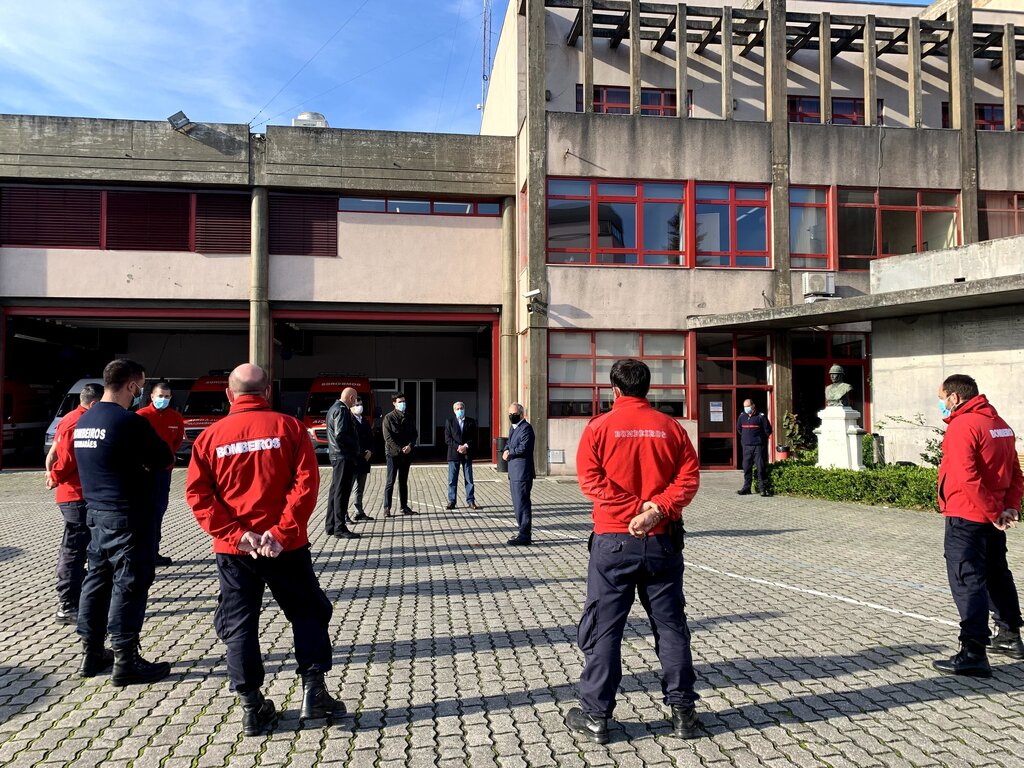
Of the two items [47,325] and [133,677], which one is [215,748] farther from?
[47,325]

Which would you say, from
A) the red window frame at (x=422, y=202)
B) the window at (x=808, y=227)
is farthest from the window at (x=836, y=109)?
the red window frame at (x=422, y=202)

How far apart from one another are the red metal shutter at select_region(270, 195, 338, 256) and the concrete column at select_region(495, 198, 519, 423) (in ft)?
15.4

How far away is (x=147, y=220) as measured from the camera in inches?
739

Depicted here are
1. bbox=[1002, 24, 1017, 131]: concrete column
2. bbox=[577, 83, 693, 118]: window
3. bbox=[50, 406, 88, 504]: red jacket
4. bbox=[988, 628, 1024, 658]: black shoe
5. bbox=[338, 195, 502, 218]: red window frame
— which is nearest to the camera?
bbox=[988, 628, 1024, 658]: black shoe

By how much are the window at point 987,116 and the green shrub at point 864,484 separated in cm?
1421

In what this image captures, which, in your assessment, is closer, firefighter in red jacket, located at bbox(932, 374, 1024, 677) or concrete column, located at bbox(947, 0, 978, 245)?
firefighter in red jacket, located at bbox(932, 374, 1024, 677)

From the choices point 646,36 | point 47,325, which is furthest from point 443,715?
point 47,325

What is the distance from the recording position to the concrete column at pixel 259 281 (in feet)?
61.1

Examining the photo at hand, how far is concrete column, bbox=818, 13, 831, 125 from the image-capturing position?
1786 centimetres

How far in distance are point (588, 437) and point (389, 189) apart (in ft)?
55.7

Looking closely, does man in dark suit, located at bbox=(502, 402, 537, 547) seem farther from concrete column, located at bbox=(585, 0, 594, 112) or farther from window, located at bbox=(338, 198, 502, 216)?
window, located at bbox=(338, 198, 502, 216)

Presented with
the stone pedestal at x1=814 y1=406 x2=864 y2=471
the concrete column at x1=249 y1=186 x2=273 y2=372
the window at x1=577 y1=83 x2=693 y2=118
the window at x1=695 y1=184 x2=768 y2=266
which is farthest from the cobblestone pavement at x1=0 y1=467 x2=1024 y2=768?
the window at x1=577 y1=83 x2=693 y2=118

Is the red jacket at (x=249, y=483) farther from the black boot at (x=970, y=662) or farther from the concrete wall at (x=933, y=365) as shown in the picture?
the concrete wall at (x=933, y=365)

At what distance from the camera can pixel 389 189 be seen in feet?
62.4
